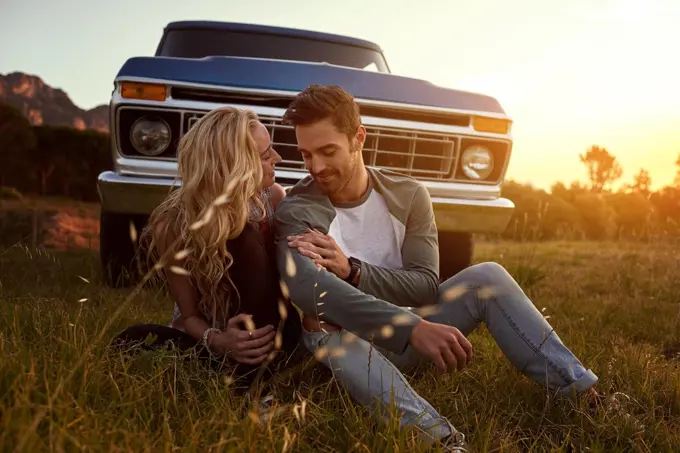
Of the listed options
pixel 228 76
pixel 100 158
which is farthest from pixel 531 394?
pixel 100 158

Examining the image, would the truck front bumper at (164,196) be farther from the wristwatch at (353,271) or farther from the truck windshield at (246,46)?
the wristwatch at (353,271)

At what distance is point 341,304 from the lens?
1945mm

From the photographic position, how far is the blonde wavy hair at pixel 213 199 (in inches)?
Answer: 80.9

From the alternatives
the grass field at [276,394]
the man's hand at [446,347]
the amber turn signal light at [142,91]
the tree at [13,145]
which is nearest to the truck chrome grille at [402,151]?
the amber turn signal light at [142,91]

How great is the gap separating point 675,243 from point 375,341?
6784 millimetres

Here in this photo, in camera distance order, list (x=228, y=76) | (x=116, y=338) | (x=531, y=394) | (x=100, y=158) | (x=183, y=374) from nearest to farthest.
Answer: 1. (x=183, y=374)
2. (x=116, y=338)
3. (x=531, y=394)
4. (x=228, y=76)
5. (x=100, y=158)

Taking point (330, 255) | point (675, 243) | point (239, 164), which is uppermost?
point (239, 164)

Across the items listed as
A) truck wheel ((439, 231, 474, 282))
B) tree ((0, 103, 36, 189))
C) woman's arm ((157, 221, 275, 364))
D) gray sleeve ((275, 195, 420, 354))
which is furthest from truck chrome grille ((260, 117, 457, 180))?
tree ((0, 103, 36, 189))

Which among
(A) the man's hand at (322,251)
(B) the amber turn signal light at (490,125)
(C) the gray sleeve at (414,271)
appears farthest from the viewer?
(B) the amber turn signal light at (490,125)

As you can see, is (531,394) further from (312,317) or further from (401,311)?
(312,317)

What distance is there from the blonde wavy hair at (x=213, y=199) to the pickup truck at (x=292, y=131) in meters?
1.28

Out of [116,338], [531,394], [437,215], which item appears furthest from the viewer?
[437,215]

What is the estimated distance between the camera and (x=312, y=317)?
209 centimetres

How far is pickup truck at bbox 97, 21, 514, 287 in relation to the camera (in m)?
3.46
